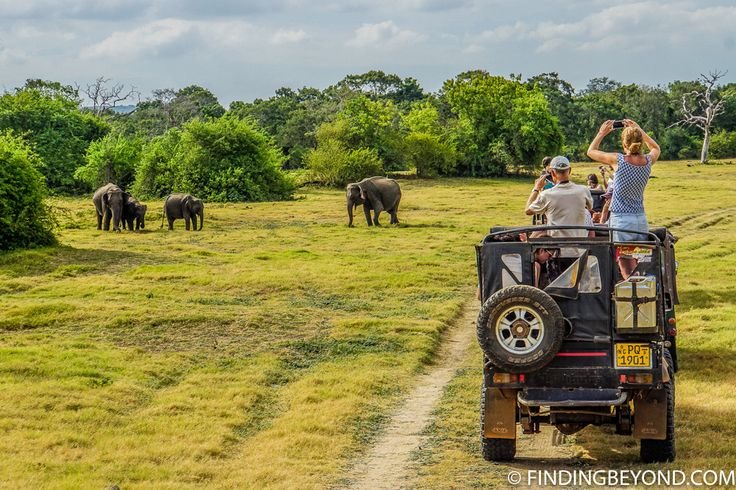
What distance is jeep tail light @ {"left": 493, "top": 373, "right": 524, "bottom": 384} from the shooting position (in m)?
8.80

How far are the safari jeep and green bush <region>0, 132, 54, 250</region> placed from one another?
2023 cm

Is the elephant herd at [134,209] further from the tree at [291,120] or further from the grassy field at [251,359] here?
the tree at [291,120]

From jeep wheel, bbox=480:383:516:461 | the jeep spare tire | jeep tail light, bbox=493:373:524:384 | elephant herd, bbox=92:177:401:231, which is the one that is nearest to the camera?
the jeep spare tire

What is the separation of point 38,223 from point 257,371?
1589 cm

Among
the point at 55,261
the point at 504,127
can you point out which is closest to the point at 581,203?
the point at 55,261

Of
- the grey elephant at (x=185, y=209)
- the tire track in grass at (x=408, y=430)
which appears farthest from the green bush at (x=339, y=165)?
the tire track in grass at (x=408, y=430)

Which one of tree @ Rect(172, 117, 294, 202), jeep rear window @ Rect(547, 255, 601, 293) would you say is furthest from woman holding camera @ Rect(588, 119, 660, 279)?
tree @ Rect(172, 117, 294, 202)

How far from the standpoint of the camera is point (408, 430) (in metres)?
10.8

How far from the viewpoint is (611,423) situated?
9.08 metres

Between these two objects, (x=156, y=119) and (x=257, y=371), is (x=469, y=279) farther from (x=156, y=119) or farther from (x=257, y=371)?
(x=156, y=119)

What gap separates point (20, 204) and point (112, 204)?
6752 millimetres

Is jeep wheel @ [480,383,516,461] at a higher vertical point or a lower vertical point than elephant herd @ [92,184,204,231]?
lower

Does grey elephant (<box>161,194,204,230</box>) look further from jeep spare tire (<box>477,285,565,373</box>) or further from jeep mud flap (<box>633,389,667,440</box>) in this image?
jeep mud flap (<box>633,389,667,440</box>)

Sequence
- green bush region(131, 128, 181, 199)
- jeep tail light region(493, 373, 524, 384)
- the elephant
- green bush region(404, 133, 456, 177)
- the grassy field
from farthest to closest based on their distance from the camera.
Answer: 1. green bush region(404, 133, 456, 177)
2. green bush region(131, 128, 181, 199)
3. the elephant
4. the grassy field
5. jeep tail light region(493, 373, 524, 384)
